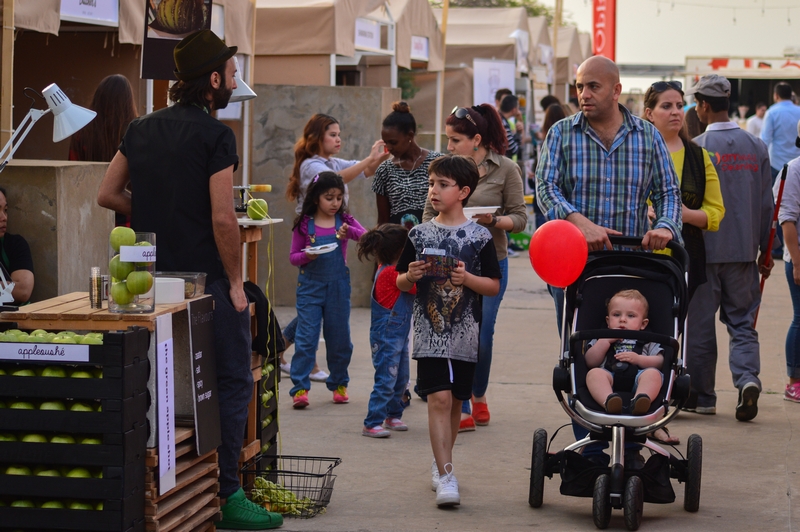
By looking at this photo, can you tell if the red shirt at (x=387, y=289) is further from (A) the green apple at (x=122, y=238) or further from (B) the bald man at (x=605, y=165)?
(A) the green apple at (x=122, y=238)

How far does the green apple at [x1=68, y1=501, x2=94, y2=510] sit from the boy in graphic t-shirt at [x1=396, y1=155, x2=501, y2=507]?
1736 mm

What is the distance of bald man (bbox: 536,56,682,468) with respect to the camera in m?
5.13

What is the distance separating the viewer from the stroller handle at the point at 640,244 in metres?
4.92

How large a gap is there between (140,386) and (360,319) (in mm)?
6590

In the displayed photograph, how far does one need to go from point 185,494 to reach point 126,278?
903mm

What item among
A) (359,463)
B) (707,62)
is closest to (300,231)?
(359,463)

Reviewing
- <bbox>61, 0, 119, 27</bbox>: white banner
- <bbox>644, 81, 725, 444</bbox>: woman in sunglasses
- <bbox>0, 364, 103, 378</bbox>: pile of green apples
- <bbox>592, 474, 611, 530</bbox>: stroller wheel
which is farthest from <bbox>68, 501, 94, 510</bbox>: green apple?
<bbox>61, 0, 119, 27</bbox>: white banner

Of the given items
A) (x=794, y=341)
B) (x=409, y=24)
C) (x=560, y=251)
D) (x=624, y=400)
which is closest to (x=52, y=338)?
(x=560, y=251)

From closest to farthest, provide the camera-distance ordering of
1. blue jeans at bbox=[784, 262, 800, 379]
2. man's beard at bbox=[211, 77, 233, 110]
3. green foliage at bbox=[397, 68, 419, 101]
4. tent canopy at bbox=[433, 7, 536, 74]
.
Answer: man's beard at bbox=[211, 77, 233, 110] → blue jeans at bbox=[784, 262, 800, 379] → green foliage at bbox=[397, 68, 419, 101] → tent canopy at bbox=[433, 7, 536, 74]

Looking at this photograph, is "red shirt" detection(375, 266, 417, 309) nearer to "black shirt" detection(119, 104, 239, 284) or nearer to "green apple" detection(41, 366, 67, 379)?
"black shirt" detection(119, 104, 239, 284)

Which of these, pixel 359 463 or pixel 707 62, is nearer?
pixel 359 463

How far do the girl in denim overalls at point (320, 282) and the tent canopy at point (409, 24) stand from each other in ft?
20.5

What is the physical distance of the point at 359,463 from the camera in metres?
5.74

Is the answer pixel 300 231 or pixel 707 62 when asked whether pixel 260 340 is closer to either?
pixel 300 231
